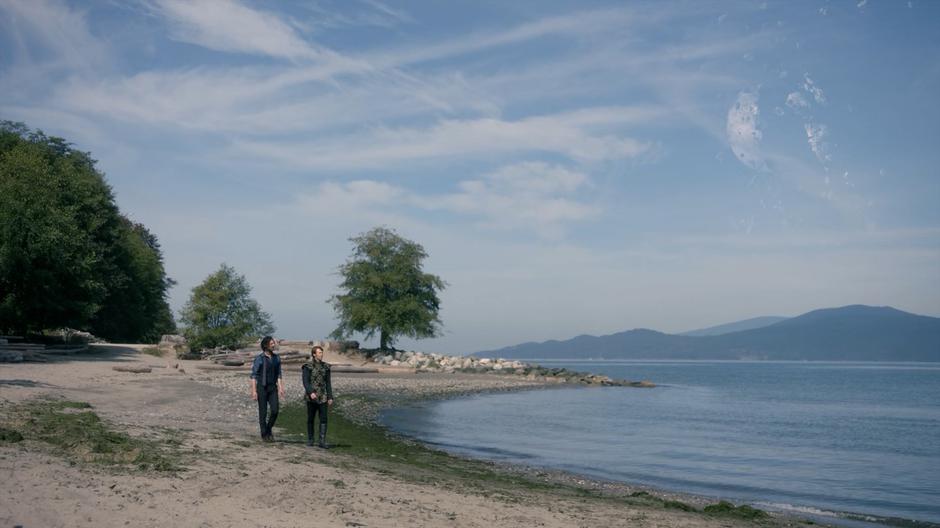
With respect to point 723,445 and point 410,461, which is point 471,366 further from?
point 410,461

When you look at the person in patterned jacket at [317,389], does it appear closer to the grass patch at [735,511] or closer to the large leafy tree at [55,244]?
the grass patch at [735,511]

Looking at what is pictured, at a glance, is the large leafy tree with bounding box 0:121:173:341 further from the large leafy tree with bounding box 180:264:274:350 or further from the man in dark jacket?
the man in dark jacket

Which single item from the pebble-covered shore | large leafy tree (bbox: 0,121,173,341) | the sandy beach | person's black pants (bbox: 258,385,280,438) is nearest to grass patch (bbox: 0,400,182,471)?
the sandy beach

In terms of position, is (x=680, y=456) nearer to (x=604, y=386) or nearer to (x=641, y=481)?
(x=641, y=481)

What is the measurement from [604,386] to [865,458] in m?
39.3

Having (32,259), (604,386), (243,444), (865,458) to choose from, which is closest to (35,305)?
(32,259)

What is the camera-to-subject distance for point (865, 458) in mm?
22344

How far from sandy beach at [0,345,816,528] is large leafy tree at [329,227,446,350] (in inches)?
1608

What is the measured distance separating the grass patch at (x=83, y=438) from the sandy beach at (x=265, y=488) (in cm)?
21

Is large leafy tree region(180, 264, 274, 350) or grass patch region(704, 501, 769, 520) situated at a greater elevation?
large leafy tree region(180, 264, 274, 350)

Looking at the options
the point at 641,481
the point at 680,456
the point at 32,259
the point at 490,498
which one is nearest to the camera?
the point at 490,498

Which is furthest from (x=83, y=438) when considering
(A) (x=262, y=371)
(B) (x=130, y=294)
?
(B) (x=130, y=294)

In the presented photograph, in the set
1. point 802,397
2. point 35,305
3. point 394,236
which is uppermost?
point 394,236

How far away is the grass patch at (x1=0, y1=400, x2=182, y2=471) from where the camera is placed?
32.6 ft
